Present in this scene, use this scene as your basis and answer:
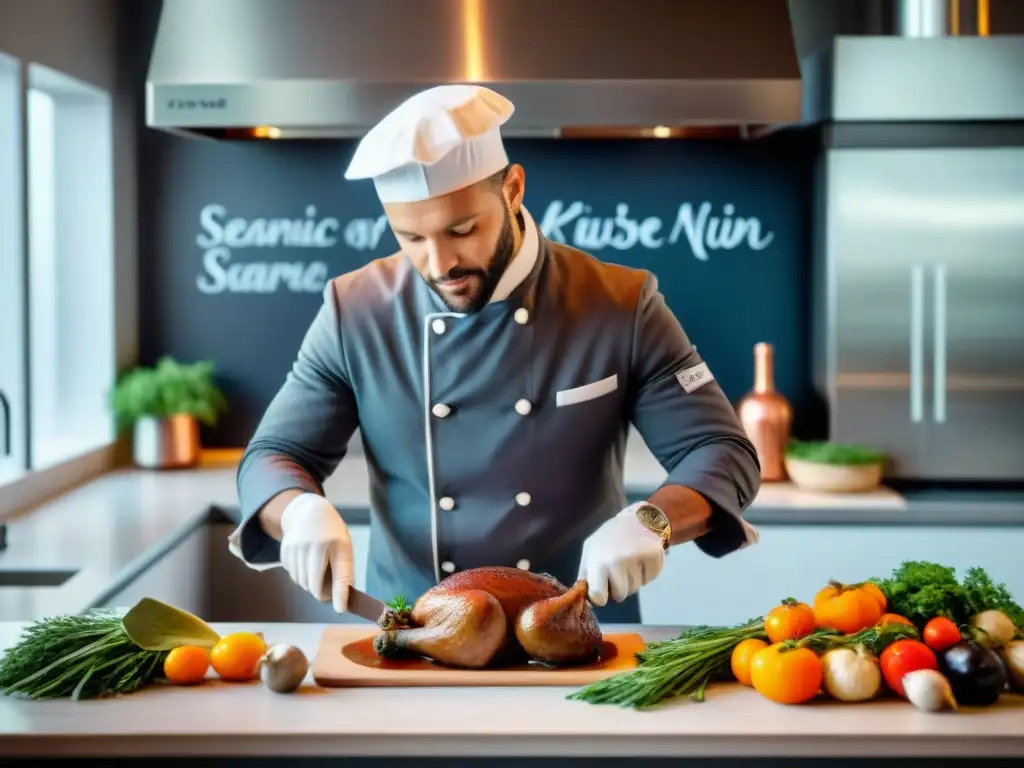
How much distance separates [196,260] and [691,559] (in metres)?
1.78

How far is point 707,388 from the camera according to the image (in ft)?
6.84

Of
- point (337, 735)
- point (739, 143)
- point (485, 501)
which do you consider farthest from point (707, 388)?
point (739, 143)

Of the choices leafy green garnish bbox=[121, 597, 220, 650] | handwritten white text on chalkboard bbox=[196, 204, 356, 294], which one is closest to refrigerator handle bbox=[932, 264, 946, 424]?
handwritten white text on chalkboard bbox=[196, 204, 356, 294]

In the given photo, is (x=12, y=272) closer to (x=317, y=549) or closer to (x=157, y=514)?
(x=157, y=514)

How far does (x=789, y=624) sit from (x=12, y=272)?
2.29 metres

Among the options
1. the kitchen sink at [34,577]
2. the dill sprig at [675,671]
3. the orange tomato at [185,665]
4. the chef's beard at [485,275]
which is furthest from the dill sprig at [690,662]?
the kitchen sink at [34,577]

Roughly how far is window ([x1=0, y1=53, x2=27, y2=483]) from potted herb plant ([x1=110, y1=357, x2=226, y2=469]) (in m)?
0.47

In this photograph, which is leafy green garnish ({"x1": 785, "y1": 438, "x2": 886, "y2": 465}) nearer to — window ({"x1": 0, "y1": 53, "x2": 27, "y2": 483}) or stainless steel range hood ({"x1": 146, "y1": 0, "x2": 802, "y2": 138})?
stainless steel range hood ({"x1": 146, "y1": 0, "x2": 802, "y2": 138})

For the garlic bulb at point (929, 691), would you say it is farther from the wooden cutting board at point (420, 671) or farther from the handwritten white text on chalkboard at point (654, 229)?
the handwritten white text on chalkboard at point (654, 229)

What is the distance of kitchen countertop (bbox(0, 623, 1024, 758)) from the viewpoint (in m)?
1.41

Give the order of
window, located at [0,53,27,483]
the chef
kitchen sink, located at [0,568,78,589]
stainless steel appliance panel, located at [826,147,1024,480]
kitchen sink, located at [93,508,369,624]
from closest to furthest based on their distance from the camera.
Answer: the chef, kitchen sink, located at [0,568,78,589], window, located at [0,53,27,483], kitchen sink, located at [93,508,369,624], stainless steel appliance panel, located at [826,147,1024,480]

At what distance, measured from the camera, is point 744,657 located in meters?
1.58

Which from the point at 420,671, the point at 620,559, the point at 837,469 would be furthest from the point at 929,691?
the point at 837,469

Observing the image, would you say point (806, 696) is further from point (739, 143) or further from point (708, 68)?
point (739, 143)
